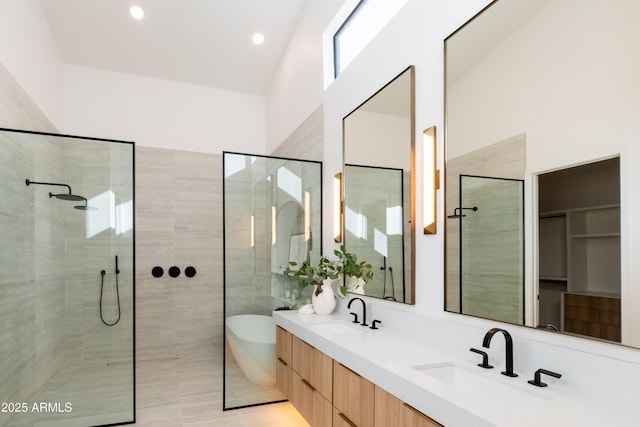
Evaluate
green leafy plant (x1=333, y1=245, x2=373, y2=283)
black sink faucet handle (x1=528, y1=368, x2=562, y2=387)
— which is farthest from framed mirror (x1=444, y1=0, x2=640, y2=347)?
green leafy plant (x1=333, y1=245, x2=373, y2=283)

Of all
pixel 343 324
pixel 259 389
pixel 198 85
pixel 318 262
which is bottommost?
pixel 259 389

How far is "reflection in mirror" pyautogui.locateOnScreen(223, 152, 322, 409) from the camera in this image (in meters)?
3.15

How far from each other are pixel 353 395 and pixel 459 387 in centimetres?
49

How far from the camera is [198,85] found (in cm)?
518

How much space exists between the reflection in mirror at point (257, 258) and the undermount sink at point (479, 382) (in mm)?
1725

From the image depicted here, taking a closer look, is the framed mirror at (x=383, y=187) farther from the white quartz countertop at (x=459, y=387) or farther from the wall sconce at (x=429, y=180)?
the white quartz countertop at (x=459, y=387)

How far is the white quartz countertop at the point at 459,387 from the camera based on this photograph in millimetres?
1137

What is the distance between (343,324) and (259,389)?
3.55 ft

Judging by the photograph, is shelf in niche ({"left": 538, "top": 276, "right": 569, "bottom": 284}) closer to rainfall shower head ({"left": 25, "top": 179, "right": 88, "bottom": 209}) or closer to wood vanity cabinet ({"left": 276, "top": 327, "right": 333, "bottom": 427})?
wood vanity cabinet ({"left": 276, "top": 327, "right": 333, "bottom": 427})

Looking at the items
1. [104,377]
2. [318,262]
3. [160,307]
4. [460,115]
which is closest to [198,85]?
[160,307]

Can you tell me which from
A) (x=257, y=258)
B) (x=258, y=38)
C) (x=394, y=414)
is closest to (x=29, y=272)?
(x=257, y=258)

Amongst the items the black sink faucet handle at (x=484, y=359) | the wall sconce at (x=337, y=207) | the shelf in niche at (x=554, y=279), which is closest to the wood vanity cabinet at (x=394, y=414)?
the black sink faucet handle at (x=484, y=359)

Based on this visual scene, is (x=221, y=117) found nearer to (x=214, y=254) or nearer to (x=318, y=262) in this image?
(x=214, y=254)

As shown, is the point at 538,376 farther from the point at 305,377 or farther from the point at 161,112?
the point at 161,112
